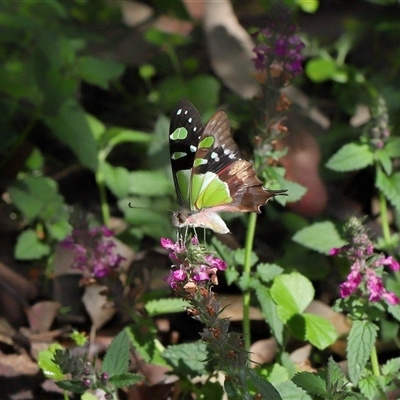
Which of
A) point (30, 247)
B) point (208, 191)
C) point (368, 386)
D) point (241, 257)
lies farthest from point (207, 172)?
point (30, 247)

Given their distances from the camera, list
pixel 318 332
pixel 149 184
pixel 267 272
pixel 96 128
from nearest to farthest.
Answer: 1. pixel 318 332
2. pixel 267 272
3. pixel 149 184
4. pixel 96 128

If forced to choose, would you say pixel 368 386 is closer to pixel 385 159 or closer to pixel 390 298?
pixel 390 298

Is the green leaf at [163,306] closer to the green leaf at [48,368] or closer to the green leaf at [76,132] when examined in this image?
the green leaf at [48,368]

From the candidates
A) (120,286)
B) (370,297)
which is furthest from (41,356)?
(370,297)

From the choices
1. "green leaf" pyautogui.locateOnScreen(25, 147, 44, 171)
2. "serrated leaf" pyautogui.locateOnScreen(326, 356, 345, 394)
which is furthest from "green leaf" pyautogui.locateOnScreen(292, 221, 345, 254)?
"green leaf" pyautogui.locateOnScreen(25, 147, 44, 171)

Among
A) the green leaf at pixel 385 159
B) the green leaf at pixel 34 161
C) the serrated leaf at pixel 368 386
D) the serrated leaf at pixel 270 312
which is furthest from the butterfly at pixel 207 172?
the green leaf at pixel 34 161

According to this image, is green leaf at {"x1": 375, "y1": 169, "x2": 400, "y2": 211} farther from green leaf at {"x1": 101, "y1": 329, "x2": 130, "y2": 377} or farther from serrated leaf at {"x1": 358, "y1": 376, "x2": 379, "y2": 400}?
green leaf at {"x1": 101, "y1": 329, "x2": 130, "y2": 377}

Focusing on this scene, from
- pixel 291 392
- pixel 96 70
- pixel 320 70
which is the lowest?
pixel 291 392
